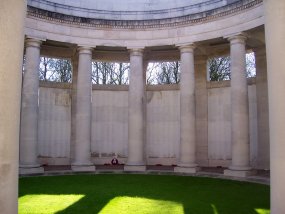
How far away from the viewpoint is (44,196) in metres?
38.1

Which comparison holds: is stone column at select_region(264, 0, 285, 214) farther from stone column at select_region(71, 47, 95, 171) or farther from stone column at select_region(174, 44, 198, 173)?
stone column at select_region(71, 47, 95, 171)

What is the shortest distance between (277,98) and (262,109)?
4827 cm

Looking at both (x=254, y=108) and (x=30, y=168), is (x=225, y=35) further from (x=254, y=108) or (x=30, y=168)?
(x=30, y=168)

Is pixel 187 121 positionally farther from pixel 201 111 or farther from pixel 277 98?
pixel 277 98

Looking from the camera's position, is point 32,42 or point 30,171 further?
point 32,42

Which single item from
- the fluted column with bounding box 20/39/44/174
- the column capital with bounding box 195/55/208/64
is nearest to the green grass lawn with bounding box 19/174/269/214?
the fluted column with bounding box 20/39/44/174

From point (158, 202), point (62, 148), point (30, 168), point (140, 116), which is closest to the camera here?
point (158, 202)

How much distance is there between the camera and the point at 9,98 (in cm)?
1506

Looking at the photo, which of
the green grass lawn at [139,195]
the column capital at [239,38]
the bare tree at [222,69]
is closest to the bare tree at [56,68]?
the bare tree at [222,69]

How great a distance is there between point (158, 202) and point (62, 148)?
41497 mm

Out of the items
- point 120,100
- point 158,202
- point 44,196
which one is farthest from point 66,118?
point 158,202

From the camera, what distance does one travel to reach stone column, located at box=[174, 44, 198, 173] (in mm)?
60125

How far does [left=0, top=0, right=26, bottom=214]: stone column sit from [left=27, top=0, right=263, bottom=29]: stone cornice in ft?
154

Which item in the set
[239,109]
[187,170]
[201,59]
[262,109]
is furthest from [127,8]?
[187,170]
